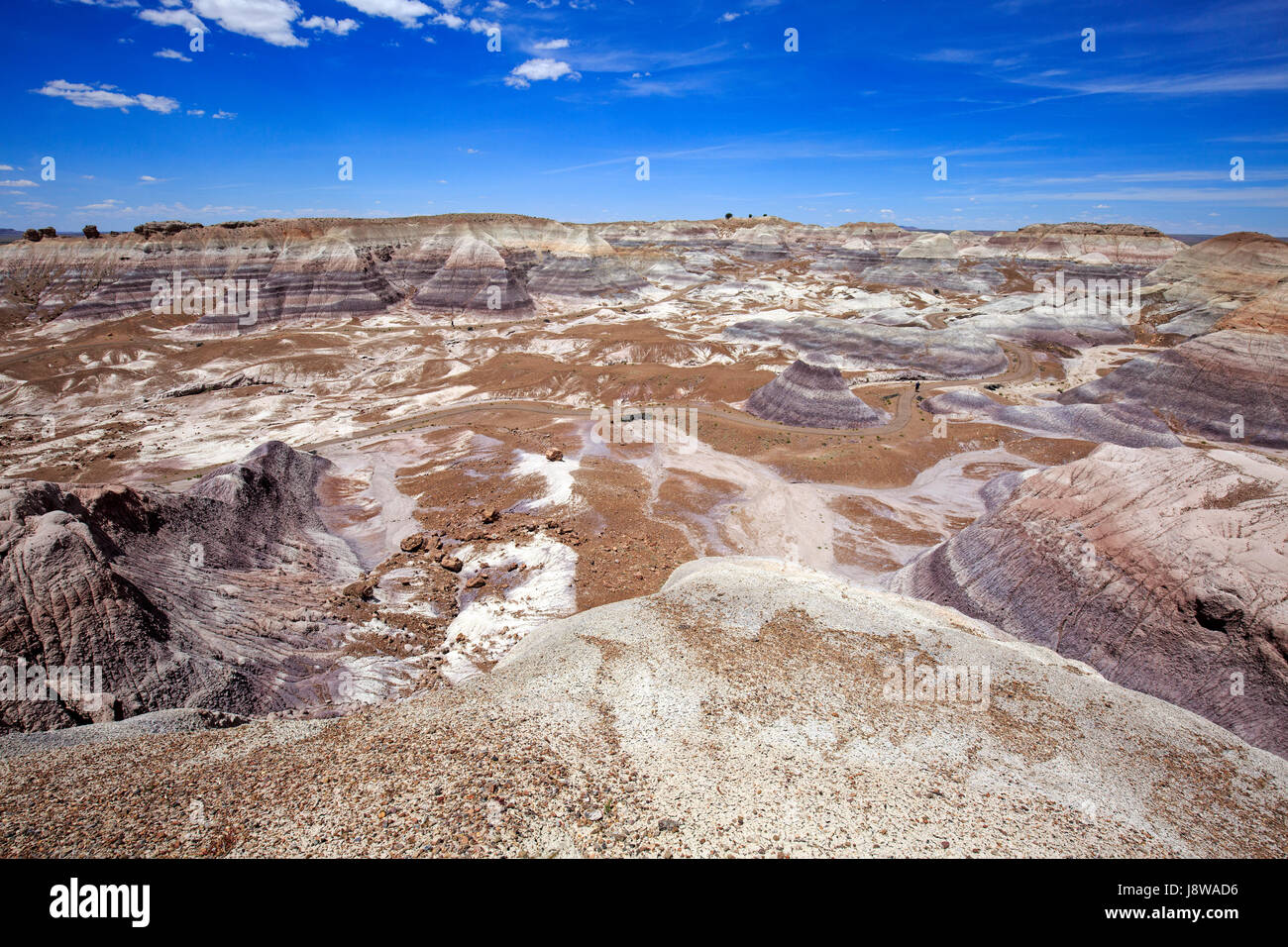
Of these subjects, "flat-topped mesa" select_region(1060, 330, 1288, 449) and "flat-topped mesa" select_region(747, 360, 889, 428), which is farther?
"flat-topped mesa" select_region(747, 360, 889, 428)

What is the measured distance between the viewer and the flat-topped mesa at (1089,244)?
381 ft

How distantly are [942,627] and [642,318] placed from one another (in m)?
72.3

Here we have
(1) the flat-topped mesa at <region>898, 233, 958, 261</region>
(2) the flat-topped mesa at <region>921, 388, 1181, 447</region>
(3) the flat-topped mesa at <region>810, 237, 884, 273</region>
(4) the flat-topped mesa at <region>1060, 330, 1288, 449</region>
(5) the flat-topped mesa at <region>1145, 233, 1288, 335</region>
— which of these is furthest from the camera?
(3) the flat-topped mesa at <region>810, 237, 884, 273</region>

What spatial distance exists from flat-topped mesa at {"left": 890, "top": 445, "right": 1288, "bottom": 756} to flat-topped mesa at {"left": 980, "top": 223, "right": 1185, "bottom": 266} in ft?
459

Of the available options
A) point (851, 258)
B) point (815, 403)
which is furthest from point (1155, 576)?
point (851, 258)

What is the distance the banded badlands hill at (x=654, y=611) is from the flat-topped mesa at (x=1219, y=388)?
250 mm

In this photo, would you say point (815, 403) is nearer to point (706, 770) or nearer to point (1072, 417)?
point (1072, 417)

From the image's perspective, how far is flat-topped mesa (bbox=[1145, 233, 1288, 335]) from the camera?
66375mm

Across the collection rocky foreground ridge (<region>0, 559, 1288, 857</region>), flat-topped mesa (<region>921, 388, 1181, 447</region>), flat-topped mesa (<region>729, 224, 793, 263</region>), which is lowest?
rocky foreground ridge (<region>0, 559, 1288, 857</region>)

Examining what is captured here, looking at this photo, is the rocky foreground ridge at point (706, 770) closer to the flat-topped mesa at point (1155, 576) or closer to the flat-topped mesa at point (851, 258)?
the flat-topped mesa at point (1155, 576)

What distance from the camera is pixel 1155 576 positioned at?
14.3m

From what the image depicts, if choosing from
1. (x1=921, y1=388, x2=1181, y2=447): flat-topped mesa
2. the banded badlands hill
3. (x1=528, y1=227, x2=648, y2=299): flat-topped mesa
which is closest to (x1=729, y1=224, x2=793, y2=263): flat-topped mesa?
(x1=528, y1=227, x2=648, y2=299): flat-topped mesa

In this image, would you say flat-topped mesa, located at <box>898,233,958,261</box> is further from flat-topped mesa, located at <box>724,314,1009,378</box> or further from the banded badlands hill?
the banded badlands hill

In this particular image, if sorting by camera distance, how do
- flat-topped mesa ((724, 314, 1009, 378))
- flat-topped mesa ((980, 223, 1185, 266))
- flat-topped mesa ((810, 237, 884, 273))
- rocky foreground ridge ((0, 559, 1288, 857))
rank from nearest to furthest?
rocky foreground ridge ((0, 559, 1288, 857)), flat-topped mesa ((724, 314, 1009, 378)), flat-topped mesa ((980, 223, 1185, 266)), flat-topped mesa ((810, 237, 884, 273))
